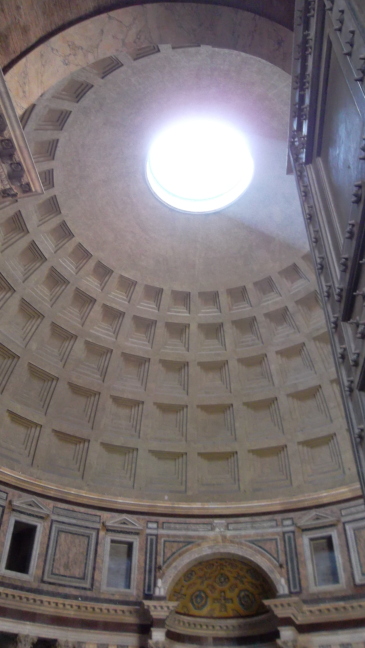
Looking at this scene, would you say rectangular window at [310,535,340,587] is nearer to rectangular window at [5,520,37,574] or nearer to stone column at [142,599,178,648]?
stone column at [142,599,178,648]

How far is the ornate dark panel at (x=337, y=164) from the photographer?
4.62m

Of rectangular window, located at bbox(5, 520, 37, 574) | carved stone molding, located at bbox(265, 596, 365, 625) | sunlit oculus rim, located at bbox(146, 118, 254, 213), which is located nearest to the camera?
carved stone molding, located at bbox(265, 596, 365, 625)

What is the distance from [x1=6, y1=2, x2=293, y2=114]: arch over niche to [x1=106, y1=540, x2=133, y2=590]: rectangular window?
13.5m

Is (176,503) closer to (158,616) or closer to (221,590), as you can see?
(221,590)

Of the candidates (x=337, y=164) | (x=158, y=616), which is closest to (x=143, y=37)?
(x=337, y=164)

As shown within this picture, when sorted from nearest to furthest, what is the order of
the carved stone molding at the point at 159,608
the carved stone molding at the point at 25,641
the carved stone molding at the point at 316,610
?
1. the carved stone molding at the point at 25,641
2. the carved stone molding at the point at 316,610
3. the carved stone molding at the point at 159,608

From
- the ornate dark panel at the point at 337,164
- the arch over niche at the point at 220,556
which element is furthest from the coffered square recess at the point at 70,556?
the ornate dark panel at the point at 337,164

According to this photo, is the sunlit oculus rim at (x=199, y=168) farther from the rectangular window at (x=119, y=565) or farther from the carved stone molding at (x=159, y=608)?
the carved stone molding at (x=159, y=608)

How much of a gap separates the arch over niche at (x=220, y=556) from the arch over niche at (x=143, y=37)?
13.8 metres

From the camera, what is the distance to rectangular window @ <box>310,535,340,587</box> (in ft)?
50.8

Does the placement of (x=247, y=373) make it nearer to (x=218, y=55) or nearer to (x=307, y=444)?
(x=307, y=444)

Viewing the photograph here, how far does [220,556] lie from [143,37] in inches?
577

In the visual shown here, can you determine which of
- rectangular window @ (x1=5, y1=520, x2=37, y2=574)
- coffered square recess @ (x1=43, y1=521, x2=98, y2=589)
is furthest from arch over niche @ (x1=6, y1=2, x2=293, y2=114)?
coffered square recess @ (x1=43, y1=521, x2=98, y2=589)

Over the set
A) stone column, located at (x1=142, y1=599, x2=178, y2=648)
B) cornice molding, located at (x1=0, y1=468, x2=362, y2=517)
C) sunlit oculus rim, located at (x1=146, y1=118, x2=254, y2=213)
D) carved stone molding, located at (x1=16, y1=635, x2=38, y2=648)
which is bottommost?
carved stone molding, located at (x1=16, y1=635, x2=38, y2=648)
